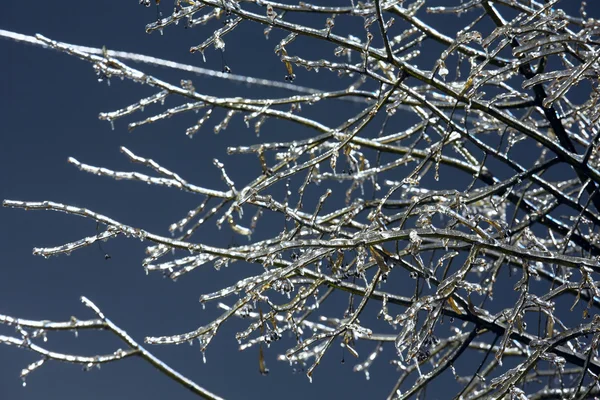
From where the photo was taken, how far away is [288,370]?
4480 mm

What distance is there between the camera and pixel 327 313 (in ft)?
14.9

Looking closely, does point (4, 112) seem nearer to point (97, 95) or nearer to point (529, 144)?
point (97, 95)

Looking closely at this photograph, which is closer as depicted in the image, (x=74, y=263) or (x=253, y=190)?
(x=253, y=190)

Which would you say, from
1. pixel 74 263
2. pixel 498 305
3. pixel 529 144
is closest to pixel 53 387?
pixel 74 263

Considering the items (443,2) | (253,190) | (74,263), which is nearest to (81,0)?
(74,263)

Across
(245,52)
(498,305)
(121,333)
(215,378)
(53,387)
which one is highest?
(245,52)

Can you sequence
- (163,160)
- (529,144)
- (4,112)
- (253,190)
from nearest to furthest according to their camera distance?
(253,190) → (4,112) → (163,160) → (529,144)

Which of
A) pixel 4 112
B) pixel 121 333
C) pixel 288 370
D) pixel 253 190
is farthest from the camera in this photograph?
pixel 288 370

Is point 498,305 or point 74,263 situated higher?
point 74,263

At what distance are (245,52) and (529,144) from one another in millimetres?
1918

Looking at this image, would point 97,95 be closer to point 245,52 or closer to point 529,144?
point 245,52

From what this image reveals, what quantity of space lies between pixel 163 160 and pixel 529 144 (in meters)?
2.33

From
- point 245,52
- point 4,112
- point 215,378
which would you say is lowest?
point 215,378

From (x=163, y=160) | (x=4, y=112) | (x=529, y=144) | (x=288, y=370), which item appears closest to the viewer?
(x=4, y=112)
